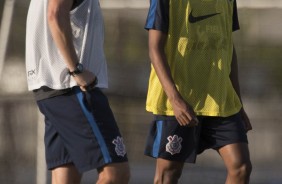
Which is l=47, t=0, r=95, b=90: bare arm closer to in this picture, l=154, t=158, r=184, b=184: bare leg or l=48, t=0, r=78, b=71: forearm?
l=48, t=0, r=78, b=71: forearm

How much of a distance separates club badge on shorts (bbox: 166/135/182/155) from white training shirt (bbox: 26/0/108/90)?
0.73m

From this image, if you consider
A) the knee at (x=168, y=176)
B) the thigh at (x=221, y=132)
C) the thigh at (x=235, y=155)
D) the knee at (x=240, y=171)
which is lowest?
the knee at (x=168, y=176)

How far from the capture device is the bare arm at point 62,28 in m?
3.98

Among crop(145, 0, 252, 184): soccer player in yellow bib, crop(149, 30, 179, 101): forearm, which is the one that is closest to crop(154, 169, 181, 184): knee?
crop(145, 0, 252, 184): soccer player in yellow bib

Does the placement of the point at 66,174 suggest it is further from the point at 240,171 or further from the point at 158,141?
the point at 240,171

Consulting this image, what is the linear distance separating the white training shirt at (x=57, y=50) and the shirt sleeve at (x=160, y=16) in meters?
0.56

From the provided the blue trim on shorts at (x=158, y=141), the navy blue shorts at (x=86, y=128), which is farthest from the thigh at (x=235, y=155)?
the navy blue shorts at (x=86, y=128)

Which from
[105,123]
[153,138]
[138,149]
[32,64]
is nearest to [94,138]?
[105,123]

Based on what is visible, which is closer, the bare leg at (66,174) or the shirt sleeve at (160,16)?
the bare leg at (66,174)

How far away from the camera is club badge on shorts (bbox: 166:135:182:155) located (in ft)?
15.8

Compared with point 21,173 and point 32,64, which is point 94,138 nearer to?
point 32,64

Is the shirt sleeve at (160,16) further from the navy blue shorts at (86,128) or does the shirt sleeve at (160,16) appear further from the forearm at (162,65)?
the navy blue shorts at (86,128)

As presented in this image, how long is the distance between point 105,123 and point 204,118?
94cm

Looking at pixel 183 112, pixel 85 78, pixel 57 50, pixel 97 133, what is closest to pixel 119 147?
pixel 97 133
